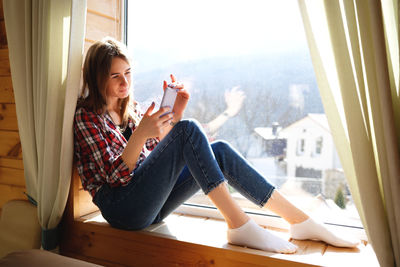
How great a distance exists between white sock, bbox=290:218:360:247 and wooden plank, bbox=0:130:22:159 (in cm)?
145

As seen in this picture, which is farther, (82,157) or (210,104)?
(210,104)

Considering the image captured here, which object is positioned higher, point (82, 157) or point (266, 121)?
point (266, 121)

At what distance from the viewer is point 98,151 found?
1.46 m

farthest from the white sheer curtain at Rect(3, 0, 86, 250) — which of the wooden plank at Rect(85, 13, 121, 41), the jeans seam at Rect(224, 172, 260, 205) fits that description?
the jeans seam at Rect(224, 172, 260, 205)

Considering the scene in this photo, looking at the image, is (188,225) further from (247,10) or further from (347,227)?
(247,10)

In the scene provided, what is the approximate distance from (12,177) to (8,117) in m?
0.33

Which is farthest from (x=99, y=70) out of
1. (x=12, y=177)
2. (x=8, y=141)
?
(x=12, y=177)

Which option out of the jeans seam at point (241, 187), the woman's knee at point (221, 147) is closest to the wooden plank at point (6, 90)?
the woman's knee at point (221, 147)

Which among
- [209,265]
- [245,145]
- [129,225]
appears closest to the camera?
[209,265]

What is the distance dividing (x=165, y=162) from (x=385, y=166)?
766 millimetres

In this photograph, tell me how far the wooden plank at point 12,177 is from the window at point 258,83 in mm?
859

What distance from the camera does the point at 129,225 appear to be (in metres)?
1.51

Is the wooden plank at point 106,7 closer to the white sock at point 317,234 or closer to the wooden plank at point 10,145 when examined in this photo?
the wooden plank at point 10,145

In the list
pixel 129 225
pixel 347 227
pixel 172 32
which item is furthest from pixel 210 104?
pixel 347 227
